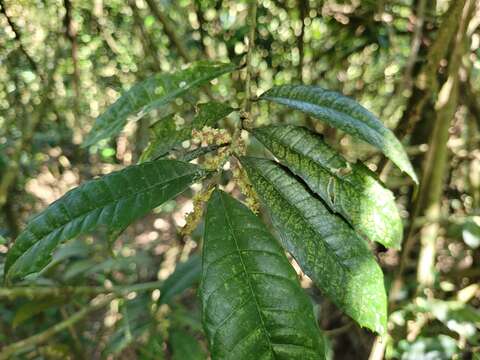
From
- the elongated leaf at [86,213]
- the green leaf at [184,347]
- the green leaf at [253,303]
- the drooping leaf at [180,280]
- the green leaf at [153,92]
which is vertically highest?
the green leaf at [153,92]

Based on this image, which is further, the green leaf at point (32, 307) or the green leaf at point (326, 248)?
the green leaf at point (32, 307)

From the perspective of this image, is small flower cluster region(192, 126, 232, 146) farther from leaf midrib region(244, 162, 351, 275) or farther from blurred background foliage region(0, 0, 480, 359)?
blurred background foliage region(0, 0, 480, 359)

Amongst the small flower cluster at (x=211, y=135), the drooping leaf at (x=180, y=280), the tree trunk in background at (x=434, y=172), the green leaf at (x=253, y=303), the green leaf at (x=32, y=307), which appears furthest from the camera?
the green leaf at (x=32, y=307)

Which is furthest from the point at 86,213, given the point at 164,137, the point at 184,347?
the point at 184,347

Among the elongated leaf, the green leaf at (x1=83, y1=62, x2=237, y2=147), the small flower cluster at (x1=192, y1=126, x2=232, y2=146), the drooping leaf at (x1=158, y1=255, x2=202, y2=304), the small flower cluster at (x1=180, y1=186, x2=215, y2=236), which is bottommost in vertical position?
the drooping leaf at (x1=158, y1=255, x2=202, y2=304)

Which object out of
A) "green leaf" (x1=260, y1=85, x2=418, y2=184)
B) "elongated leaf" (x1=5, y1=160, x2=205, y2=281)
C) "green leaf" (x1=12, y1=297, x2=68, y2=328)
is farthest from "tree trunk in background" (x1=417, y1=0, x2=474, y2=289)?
"green leaf" (x1=12, y1=297, x2=68, y2=328)

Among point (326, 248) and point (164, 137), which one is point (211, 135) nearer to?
point (164, 137)

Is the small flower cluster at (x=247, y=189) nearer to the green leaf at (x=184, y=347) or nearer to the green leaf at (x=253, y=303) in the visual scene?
the green leaf at (x=253, y=303)

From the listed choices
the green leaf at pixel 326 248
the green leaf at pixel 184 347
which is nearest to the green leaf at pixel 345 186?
the green leaf at pixel 326 248
